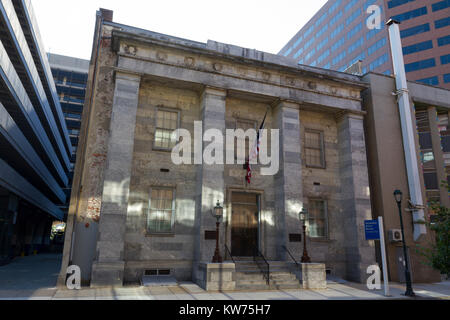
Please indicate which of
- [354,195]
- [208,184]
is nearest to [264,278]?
[208,184]

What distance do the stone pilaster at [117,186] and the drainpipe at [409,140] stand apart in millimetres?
15937

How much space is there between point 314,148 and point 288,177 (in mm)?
3359

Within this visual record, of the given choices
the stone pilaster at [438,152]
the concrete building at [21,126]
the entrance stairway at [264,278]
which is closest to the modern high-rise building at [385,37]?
the stone pilaster at [438,152]

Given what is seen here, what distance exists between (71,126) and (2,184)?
49.0m

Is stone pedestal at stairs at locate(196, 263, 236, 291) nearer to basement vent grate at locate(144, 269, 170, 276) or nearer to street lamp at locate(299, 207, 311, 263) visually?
basement vent grate at locate(144, 269, 170, 276)

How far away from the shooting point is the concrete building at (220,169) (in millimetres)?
14219

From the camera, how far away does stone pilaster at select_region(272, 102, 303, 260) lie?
1638 cm

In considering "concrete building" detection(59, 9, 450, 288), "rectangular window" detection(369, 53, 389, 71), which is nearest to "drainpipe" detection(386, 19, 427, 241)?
"concrete building" detection(59, 9, 450, 288)

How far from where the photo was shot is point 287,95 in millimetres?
18172

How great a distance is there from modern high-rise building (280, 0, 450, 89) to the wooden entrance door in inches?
2055

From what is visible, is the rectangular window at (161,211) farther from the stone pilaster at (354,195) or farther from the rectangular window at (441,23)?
the rectangular window at (441,23)

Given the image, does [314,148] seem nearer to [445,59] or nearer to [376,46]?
[445,59]

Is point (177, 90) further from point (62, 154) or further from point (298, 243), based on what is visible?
point (62, 154)

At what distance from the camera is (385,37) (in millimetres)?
62406
